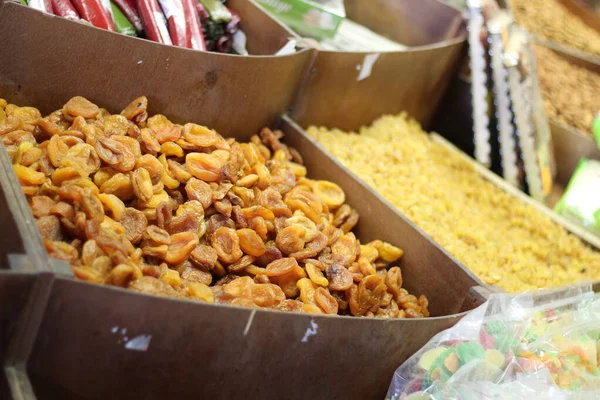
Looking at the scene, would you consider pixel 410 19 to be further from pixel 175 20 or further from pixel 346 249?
pixel 346 249

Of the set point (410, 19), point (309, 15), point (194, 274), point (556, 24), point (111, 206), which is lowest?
point (194, 274)

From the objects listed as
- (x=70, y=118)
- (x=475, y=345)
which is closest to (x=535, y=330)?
(x=475, y=345)

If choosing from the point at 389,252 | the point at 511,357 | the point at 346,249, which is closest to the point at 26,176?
the point at 346,249

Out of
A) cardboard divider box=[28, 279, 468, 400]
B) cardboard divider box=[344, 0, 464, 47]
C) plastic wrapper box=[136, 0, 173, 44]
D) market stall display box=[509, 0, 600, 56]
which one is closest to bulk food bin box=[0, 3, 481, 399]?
cardboard divider box=[28, 279, 468, 400]

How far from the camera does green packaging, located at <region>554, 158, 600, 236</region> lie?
8.87 ft

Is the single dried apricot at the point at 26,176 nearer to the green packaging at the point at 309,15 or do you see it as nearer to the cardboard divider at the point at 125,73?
the cardboard divider at the point at 125,73

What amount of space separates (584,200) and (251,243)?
6.58 feet

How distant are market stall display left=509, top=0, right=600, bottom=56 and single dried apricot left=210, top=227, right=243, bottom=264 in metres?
3.63

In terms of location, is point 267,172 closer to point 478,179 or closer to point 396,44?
point 478,179

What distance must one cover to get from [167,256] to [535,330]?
1.05 metres

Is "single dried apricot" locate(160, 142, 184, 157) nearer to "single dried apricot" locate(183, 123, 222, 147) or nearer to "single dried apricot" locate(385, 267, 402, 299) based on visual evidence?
"single dried apricot" locate(183, 123, 222, 147)

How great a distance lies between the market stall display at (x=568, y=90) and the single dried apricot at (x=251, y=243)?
2.60 meters

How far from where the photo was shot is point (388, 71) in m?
2.76

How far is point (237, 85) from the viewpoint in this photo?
202 centimetres
